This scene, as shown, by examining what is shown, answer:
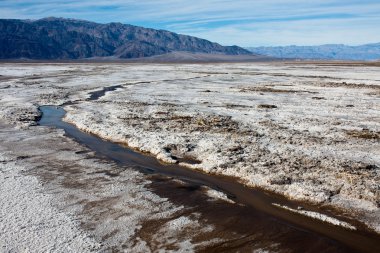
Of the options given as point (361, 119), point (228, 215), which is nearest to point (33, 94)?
point (361, 119)

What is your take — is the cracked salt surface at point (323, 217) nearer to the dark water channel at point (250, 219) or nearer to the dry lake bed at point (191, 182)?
the dry lake bed at point (191, 182)

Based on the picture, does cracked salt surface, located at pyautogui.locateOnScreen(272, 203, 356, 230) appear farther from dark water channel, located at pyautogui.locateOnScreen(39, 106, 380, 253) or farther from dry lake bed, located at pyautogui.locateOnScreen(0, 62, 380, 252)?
dark water channel, located at pyautogui.locateOnScreen(39, 106, 380, 253)

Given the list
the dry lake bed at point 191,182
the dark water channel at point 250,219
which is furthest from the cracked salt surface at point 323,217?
the dark water channel at point 250,219

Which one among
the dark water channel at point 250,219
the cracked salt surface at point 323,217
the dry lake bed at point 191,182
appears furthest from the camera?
the cracked salt surface at point 323,217

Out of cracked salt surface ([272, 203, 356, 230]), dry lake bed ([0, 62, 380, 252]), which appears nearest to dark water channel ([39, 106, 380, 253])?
dry lake bed ([0, 62, 380, 252])

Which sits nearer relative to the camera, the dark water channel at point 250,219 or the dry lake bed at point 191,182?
the dark water channel at point 250,219

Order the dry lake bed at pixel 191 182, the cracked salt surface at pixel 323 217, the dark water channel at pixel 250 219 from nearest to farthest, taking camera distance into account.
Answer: the dark water channel at pixel 250 219 → the dry lake bed at pixel 191 182 → the cracked salt surface at pixel 323 217
